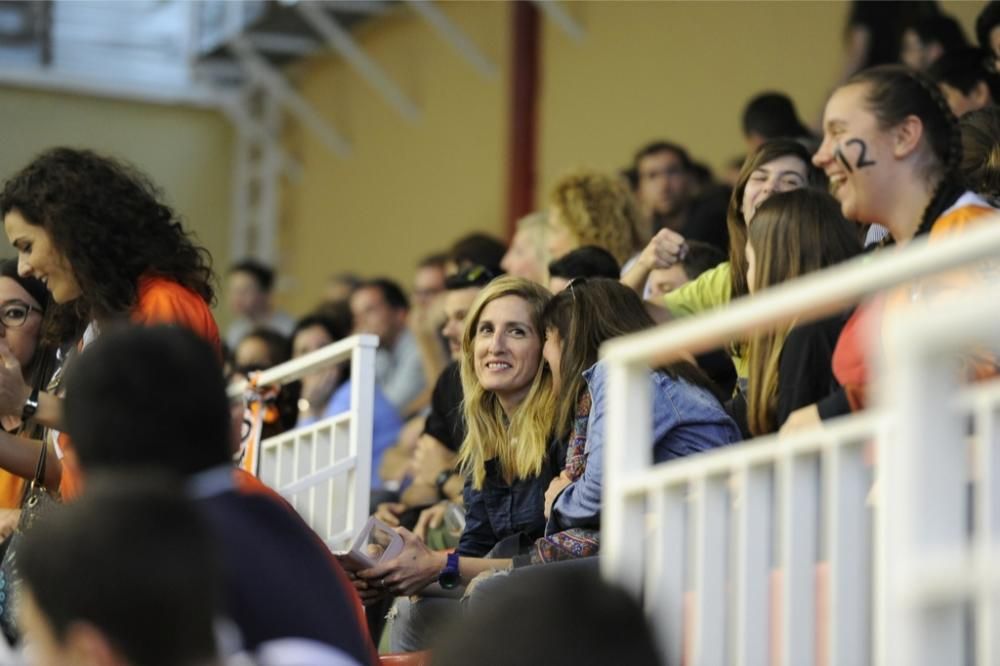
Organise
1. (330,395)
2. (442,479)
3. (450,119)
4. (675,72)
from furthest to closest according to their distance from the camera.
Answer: (450,119)
(675,72)
(330,395)
(442,479)

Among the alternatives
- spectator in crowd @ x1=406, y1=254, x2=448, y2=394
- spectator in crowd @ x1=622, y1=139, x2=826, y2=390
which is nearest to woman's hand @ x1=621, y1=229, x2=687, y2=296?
spectator in crowd @ x1=622, y1=139, x2=826, y2=390

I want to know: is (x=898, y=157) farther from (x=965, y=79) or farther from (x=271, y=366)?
(x=271, y=366)

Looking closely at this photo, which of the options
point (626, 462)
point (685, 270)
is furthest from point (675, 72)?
point (626, 462)

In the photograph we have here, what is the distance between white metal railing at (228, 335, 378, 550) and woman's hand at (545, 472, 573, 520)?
2.77 ft

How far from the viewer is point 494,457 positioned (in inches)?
173

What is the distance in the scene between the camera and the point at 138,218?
3.79 metres

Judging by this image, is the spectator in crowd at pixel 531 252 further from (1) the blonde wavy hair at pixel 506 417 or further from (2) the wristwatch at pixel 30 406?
(2) the wristwatch at pixel 30 406

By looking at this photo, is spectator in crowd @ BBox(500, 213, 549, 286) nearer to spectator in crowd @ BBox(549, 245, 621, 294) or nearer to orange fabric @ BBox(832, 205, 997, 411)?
spectator in crowd @ BBox(549, 245, 621, 294)

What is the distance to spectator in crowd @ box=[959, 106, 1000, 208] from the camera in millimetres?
3908

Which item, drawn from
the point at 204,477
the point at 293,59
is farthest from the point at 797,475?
the point at 293,59

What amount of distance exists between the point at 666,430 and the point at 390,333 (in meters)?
3.88

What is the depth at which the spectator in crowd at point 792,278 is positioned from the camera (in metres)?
3.62

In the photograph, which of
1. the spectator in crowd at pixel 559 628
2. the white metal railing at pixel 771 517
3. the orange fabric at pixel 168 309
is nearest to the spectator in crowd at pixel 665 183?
the orange fabric at pixel 168 309

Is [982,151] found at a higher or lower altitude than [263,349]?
higher
